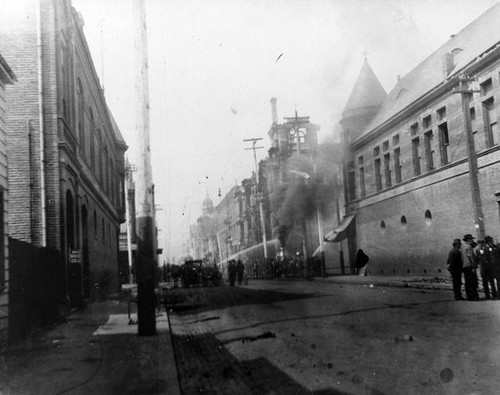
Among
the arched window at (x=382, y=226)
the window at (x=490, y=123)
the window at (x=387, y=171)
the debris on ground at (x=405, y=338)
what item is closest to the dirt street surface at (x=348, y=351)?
the debris on ground at (x=405, y=338)

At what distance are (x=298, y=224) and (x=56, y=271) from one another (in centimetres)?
3642

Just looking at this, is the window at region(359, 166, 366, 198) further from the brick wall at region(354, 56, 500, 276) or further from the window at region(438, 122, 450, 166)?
the window at region(438, 122, 450, 166)

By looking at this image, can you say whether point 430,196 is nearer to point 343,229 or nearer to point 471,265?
point 343,229

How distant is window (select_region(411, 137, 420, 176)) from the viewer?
91.2 feet

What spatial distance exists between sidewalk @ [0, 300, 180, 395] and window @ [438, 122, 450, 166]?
19.4 meters

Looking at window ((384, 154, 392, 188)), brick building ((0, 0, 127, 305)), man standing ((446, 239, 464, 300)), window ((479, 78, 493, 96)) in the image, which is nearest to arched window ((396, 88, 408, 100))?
window ((384, 154, 392, 188))

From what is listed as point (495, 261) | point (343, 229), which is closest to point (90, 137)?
point (495, 261)

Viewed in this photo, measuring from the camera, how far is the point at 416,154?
91.7ft

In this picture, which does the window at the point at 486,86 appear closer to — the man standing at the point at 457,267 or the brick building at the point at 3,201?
the man standing at the point at 457,267

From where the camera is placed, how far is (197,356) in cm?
768

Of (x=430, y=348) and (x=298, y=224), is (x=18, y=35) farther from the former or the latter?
(x=298, y=224)

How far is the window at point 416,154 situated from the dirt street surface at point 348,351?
1631 cm

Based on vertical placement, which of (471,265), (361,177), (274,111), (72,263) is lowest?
(471,265)

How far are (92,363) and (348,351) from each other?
3.50 m
